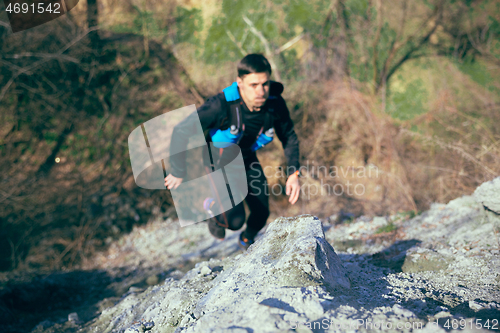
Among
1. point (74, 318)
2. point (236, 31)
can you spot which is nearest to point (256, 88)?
point (74, 318)

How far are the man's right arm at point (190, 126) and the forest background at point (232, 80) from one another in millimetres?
3223

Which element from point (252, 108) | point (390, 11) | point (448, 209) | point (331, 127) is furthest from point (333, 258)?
point (390, 11)

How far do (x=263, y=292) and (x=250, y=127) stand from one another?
160 centimetres

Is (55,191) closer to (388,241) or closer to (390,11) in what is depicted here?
(388,241)

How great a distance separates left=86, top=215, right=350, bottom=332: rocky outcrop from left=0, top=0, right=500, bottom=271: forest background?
2.99 meters

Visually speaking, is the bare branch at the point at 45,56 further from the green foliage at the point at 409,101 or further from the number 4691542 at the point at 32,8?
the green foliage at the point at 409,101

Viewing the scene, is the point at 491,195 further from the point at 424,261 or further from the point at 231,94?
the point at 231,94

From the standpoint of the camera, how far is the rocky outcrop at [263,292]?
1531 mm

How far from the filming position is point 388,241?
11.6ft

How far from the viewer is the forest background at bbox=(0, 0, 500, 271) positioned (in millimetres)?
5234

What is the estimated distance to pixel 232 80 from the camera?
650cm

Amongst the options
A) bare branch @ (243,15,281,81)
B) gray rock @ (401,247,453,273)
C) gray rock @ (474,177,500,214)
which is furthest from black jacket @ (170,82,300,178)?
bare branch @ (243,15,281,81)

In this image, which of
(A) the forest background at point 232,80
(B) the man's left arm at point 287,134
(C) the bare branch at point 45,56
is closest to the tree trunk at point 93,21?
(A) the forest background at point 232,80

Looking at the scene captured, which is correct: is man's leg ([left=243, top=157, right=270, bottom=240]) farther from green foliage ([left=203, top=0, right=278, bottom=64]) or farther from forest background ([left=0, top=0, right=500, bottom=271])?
green foliage ([left=203, top=0, right=278, bottom=64])
